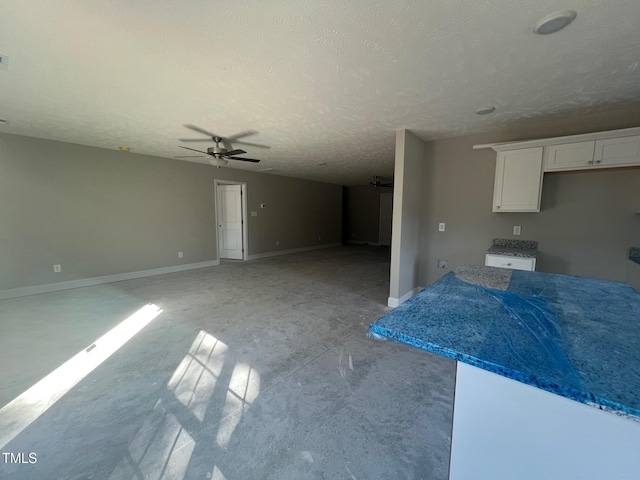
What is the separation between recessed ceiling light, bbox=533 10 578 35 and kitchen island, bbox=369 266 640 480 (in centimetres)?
154

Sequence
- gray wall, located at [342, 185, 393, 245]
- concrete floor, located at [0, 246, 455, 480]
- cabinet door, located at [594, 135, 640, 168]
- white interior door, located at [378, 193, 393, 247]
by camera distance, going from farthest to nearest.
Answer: gray wall, located at [342, 185, 393, 245], white interior door, located at [378, 193, 393, 247], cabinet door, located at [594, 135, 640, 168], concrete floor, located at [0, 246, 455, 480]

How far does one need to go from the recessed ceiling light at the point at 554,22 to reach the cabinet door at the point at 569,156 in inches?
74.7

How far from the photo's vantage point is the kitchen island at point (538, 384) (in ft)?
2.10

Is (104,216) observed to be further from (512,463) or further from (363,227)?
(363,227)

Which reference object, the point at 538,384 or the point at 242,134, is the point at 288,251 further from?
the point at 538,384

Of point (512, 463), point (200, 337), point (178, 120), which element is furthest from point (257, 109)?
point (512, 463)

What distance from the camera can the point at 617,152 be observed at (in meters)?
2.60

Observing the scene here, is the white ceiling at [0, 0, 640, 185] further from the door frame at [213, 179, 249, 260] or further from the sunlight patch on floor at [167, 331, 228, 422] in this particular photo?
the door frame at [213, 179, 249, 260]

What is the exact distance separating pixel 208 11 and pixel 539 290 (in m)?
2.39

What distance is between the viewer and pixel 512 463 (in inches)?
29.9

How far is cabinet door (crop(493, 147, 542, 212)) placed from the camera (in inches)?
121

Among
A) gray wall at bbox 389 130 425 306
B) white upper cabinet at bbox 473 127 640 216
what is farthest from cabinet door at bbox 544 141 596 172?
gray wall at bbox 389 130 425 306

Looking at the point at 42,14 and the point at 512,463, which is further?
the point at 42,14

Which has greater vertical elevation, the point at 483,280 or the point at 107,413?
the point at 483,280
